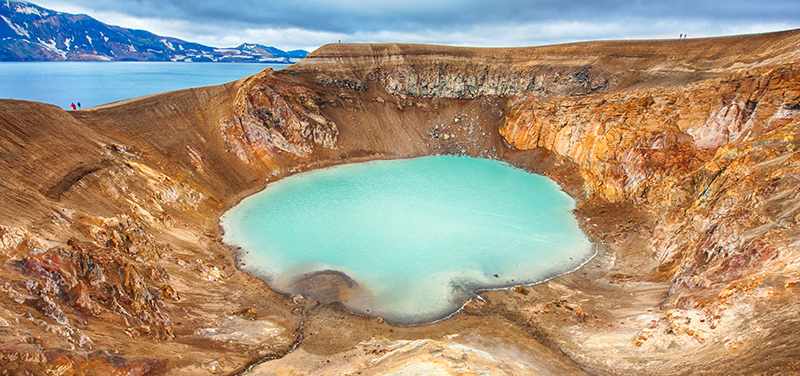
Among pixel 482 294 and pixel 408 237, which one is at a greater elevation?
pixel 408 237

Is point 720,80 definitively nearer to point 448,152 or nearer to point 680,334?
point 680,334

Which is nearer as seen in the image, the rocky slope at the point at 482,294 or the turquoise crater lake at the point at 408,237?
the rocky slope at the point at 482,294

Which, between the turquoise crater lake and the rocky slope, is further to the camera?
the turquoise crater lake

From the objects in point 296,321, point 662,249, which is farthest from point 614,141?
point 296,321
